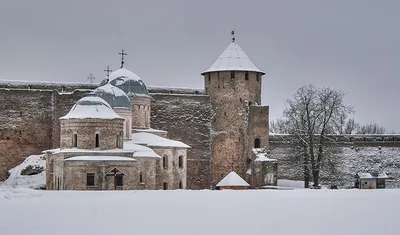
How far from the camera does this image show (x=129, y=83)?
117ft

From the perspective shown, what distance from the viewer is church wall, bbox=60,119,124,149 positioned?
29.3 metres

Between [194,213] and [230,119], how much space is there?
25.9 meters

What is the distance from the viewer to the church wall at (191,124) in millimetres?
39062

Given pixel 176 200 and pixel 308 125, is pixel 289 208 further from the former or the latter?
pixel 308 125

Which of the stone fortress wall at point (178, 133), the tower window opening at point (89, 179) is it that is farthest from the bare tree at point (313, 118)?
the tower window opening at point (89, 179)

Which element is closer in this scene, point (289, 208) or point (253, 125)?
point (289, 208)

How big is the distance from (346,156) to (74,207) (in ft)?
98.0

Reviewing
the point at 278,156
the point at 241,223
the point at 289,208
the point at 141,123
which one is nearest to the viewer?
the point at 241,223

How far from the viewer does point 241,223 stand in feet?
40.9

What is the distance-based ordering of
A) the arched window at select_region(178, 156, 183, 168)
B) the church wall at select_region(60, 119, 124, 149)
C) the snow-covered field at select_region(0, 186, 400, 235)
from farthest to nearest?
the arched window at select_region(178, 156, 183, 168)
the church wall at select_region(60, 119, 124, 149)
the snow-covered field at select_region(0, 186, 400, 235)

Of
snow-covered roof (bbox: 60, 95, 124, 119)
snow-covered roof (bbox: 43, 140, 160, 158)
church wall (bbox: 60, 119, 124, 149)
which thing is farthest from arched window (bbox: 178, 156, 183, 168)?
church wall (bbox: 60, 119, 124, 149)

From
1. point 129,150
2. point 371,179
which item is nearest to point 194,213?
point 129,150

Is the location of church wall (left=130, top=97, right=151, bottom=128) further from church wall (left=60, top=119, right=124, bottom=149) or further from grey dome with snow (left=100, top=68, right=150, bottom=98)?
church wall (left=60, top=119, right=124, bottom=149)

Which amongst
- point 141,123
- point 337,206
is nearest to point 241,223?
point 337,206
